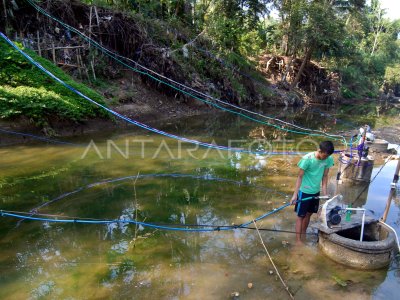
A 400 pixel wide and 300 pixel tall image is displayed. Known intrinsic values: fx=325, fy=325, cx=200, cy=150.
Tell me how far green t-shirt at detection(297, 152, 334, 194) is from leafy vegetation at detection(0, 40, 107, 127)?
25.4ft

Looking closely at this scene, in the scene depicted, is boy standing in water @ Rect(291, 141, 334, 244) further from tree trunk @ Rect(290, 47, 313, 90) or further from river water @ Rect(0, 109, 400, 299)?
tree trunk @ Rect(290, 47, 313, 90)

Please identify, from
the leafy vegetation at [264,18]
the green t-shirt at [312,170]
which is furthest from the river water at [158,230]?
the leafy vegetation at [264,18]

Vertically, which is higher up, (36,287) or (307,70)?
(307,70)

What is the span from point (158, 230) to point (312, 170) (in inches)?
98.2

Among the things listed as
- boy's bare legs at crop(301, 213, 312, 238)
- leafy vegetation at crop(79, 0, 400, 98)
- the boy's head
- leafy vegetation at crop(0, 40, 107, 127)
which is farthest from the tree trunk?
the boy's head

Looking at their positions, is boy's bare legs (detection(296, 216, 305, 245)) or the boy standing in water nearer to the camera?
the boy standing in water

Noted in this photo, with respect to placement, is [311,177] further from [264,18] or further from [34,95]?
[264,18]

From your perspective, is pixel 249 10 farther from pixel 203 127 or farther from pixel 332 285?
pixel 332 285

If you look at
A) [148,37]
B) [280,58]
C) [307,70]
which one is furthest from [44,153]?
[307,70]

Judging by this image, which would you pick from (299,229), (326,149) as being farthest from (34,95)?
(326,149)

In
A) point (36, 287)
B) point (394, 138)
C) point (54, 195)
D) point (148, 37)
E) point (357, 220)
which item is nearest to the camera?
point (36, 287)

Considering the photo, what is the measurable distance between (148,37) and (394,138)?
39.0ft

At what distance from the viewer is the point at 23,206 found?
554cm

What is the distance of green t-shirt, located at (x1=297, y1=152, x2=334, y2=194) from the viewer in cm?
445
